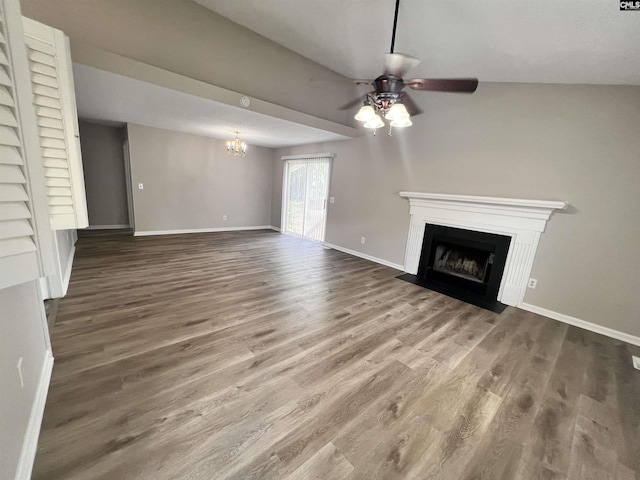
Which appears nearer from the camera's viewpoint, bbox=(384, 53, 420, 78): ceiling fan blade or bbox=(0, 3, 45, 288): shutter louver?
bbox=(0, 3, 45, 288): shutter louver

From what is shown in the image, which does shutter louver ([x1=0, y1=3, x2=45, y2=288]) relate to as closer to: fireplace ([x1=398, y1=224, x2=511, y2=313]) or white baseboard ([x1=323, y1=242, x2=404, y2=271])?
fireplace ([x1=398, y1=224, x2=511, y2=313])

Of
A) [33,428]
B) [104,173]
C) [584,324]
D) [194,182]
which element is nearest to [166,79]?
[33,428]

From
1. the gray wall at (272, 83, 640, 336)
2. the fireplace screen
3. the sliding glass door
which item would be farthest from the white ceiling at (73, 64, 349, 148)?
the fireplace screen

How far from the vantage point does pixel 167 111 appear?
3.90 m

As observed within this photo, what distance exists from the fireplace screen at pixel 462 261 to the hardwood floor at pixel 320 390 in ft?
2.36

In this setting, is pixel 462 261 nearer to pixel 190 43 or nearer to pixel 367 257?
pixel 367 257

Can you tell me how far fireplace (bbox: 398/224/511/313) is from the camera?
3496 mm

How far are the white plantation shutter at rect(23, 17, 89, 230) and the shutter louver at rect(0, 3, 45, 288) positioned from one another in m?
0.83

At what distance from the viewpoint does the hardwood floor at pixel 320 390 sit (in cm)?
130

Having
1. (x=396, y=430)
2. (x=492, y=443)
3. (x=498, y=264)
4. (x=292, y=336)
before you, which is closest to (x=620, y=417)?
(x=492, y=443)

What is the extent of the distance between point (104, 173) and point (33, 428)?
6.42m

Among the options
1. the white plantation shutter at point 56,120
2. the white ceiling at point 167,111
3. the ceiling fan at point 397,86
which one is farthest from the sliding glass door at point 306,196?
the white plantation shutter at point 56,120

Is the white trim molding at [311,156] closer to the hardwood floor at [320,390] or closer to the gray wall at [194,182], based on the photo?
the gray wall at [194,182]

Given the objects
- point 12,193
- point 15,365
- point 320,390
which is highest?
point 12,193
